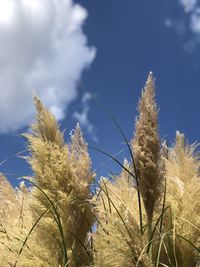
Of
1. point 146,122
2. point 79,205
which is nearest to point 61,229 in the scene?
point 79,205

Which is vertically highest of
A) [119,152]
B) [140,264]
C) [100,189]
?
[119,152]

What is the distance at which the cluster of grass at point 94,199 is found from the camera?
3.02 metres

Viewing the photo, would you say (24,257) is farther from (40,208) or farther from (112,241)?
(112,241)

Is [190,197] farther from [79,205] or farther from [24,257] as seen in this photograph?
[24,257]

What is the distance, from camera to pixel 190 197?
332 centimetres

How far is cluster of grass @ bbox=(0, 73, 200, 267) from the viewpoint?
302 centimetres

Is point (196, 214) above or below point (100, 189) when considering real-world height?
below

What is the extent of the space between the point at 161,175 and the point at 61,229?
650 mm

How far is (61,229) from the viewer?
3154 millimetres

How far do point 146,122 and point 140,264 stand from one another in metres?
0.87

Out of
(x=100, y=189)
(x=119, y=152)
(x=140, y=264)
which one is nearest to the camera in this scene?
(x=140, y=264)

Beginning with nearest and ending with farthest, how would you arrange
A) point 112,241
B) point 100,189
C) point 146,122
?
point 112,241, point 146,122, point 100,189

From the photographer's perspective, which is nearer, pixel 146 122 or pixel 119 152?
pixel 146 122

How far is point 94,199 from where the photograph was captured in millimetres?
3164
